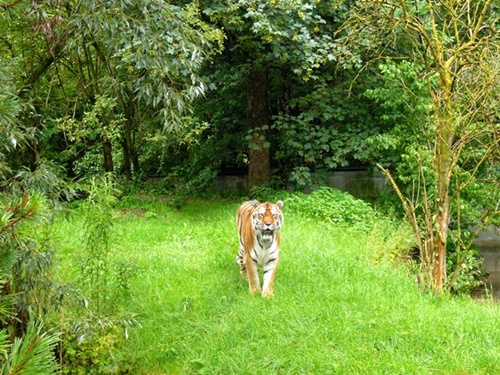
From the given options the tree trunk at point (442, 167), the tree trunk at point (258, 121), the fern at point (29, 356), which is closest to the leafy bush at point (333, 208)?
the tree trunk at point (258, 121)

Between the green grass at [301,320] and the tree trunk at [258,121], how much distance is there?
14.0 feet

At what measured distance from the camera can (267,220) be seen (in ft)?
20.5

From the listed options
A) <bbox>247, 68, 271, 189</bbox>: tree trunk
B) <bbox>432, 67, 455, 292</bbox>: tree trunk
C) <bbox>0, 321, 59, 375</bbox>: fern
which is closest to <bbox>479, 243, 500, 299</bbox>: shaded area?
<bbox>247, 68, 271, 189</bbox>: tree trunk

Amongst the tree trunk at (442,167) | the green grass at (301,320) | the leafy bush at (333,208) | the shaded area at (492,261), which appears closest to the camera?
the green grass at (301,320)

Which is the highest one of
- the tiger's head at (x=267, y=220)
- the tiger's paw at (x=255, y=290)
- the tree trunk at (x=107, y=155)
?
the tree trunk at (x=107, y=155)

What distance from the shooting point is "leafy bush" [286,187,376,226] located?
1015 centimetres

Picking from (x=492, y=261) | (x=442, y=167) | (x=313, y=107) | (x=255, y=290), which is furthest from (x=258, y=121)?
(x=255, y=290)

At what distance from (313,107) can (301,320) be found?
679cm

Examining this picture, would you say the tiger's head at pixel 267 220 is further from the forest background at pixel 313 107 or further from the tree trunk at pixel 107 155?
the tree trunk at pixel 107 155

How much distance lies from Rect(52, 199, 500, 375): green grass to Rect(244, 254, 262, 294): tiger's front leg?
0.11 meters

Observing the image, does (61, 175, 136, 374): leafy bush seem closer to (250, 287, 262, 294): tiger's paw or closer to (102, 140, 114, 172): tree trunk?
(250, 287, 262, 294): tiger's paw

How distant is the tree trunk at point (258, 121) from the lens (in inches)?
480

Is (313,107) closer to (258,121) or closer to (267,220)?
(258,121)

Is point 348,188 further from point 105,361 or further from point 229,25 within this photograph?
point 105,361
